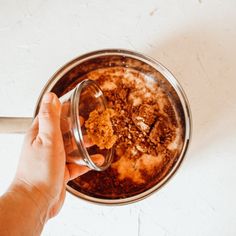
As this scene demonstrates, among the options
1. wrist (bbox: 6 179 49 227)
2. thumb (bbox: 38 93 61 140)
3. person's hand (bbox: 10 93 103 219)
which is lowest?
wrist (bbox: 6 179 49 227)

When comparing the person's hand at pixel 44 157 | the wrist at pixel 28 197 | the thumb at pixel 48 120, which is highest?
the thumb at pixel 48 120

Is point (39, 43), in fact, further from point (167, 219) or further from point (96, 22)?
point (167, 219)

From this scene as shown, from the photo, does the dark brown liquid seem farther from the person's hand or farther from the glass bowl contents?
the person's hand

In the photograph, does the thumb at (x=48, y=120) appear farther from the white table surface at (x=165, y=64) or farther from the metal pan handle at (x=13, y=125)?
the white table surface at (x=165, y=64)

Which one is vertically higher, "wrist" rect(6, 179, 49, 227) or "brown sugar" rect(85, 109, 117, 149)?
"brown sugar" rect(85, 109, 117, 149)

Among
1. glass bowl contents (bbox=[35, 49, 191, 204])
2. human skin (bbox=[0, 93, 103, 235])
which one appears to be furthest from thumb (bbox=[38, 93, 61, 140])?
glass bowl contents (bbox=[35, 49, 191, 204])

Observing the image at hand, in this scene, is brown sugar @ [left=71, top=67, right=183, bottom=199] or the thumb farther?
brown sugar @ [left=71, top=67, right=183, bottom=199]

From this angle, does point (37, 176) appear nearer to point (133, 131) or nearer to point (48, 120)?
point (48, 120)

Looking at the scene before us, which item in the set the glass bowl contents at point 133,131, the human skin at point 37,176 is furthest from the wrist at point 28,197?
the glass bowl contents at point 133,131
